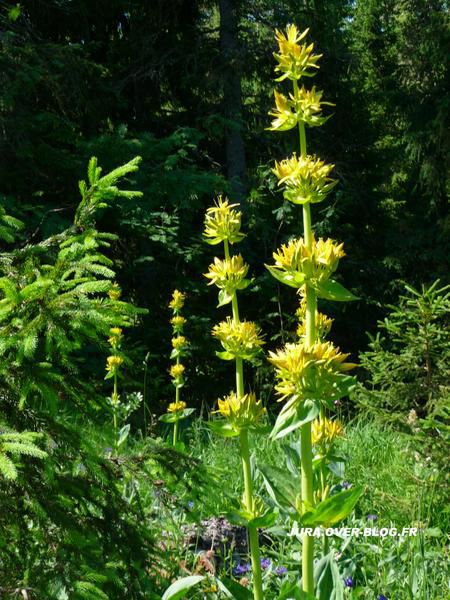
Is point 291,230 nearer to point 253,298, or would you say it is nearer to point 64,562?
point 253,298

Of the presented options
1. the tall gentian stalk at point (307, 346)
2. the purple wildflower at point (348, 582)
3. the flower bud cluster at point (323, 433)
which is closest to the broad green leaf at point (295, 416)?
the tall gentian stalk at point (307, 346)

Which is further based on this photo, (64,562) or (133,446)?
(133,446)

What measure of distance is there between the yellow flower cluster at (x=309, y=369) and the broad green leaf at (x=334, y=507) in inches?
8.3

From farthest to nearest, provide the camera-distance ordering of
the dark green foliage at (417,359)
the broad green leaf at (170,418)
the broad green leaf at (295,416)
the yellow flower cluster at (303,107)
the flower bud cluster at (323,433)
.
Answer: the broad green leaf at (170,418) < the dark green foliage at (417,359) < the flower bud cluster at (323,433) < the yellow flower cluster at (303,107) < the broad green leaf at (295,416)

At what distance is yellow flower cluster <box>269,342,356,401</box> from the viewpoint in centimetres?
137

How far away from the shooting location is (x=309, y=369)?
1.36 m

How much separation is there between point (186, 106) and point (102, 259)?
7.56 m

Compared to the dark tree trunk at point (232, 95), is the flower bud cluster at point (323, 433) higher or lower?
lower

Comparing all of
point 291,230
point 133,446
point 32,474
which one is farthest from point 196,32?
point 32,474

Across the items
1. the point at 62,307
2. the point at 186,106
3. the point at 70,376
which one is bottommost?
the point at 70,376

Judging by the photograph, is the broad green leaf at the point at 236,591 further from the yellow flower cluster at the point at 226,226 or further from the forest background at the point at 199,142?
the forest background at the point at 199,142

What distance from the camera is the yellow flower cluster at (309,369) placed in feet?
4.49

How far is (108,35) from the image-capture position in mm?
8844

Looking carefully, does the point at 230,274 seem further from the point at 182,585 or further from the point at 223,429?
the point at 182,585
